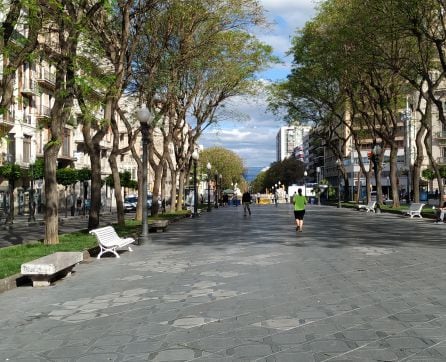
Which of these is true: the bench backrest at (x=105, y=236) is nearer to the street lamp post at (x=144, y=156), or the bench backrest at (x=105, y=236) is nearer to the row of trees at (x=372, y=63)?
the street lamp post at (x=144, y=156)

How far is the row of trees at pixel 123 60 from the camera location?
13.5 metres

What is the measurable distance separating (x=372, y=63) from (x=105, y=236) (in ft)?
69.4

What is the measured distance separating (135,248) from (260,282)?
7.13 metres

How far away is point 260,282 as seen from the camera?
30.6ft

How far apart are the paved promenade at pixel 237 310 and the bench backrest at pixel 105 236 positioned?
1.81 feet

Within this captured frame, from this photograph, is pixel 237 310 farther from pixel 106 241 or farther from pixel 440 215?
pixel 440 215

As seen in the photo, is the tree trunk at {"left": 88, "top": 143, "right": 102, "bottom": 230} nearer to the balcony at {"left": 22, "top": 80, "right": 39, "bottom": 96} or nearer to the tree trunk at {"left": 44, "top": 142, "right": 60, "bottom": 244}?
the tree trunk at {"left": 44, "top": 142, "right": 60, "bottom": 244}

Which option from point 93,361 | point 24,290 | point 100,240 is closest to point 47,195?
point 100,240

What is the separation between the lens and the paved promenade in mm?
5371

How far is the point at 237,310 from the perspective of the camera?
23.4 ft

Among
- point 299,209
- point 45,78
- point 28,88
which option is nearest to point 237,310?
point 299,209

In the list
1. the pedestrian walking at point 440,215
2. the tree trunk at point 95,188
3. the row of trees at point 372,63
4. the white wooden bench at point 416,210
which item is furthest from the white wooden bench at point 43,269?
the white wooden bench at point 416,210

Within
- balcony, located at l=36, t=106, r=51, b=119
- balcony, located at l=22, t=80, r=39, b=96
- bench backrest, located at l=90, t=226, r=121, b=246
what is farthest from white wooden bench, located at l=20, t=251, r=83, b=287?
balcony, located at l=36, t=106, r=51, b=119

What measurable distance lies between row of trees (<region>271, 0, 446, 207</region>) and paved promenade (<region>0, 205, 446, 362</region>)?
15957 mm
